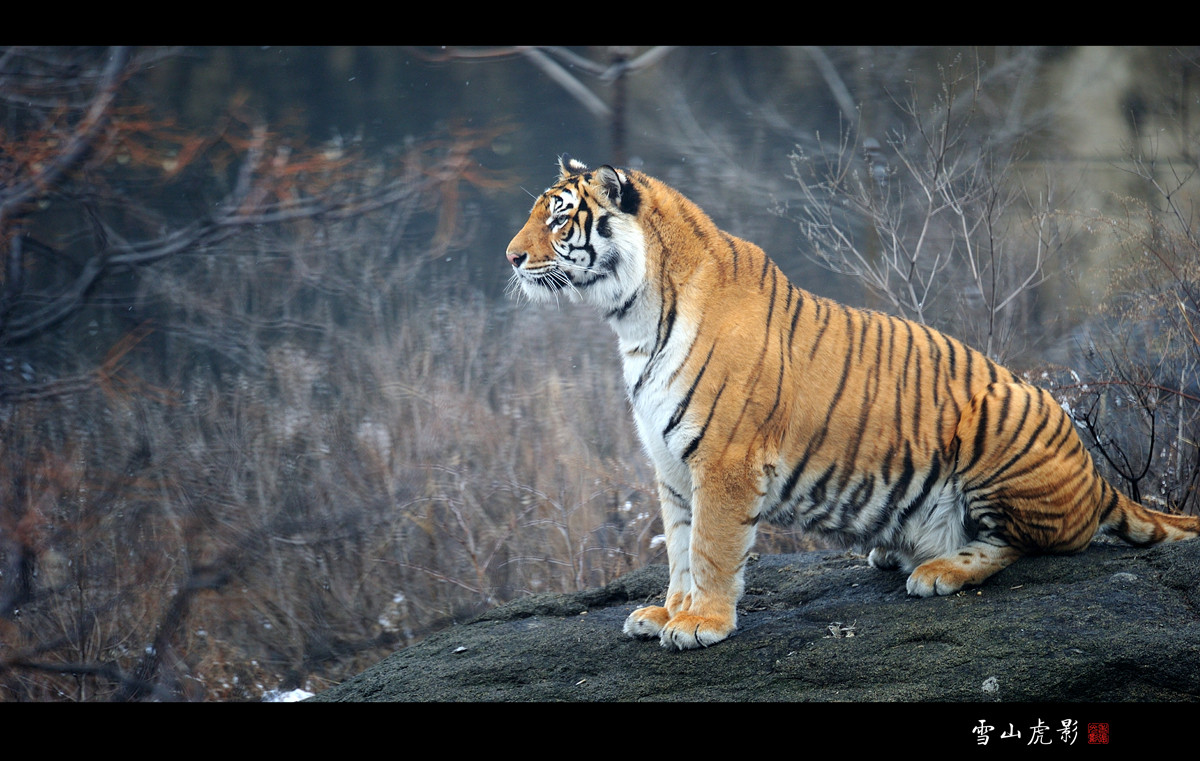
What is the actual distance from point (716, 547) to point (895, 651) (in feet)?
2.07

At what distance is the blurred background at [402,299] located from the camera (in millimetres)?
5238

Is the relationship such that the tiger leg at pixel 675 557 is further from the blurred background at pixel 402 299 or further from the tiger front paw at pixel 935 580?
the blurred background at pixel 402 299

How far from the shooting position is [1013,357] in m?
5.67

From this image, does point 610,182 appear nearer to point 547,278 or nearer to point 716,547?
point 547,278

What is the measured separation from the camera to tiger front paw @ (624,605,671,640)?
3.12 m

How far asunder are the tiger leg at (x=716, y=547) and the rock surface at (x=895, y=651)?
64 millimetres

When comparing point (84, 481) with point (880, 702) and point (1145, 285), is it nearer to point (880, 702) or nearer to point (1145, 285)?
point (880, 702)

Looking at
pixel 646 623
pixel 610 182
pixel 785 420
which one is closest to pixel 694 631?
pixel 646 623

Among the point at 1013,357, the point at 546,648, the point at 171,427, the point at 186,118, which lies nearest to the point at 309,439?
the point at 171,427

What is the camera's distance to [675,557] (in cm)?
321

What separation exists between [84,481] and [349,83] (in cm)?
331

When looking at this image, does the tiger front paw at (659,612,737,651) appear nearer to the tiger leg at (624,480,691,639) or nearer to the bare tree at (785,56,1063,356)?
the tiger leg at (624,480,691,639)

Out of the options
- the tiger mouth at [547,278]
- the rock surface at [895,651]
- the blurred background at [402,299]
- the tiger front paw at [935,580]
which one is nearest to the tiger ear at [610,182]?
the tiger mouth at [547,278]

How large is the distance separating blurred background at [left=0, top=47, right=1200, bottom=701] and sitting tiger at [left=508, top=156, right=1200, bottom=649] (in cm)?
178
